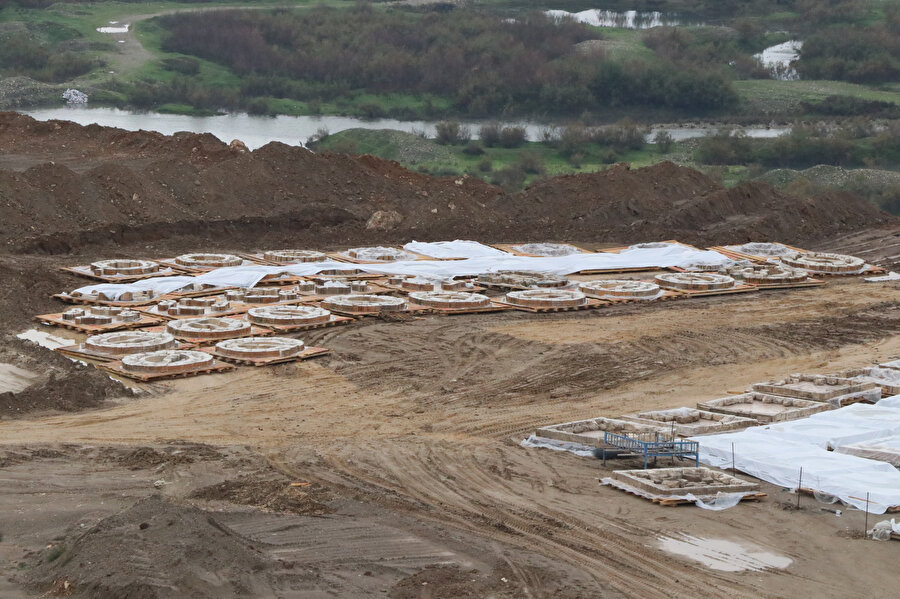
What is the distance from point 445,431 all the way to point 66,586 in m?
8.66

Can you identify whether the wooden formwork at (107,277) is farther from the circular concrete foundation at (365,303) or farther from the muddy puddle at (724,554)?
the muddy puddle at (724,554)

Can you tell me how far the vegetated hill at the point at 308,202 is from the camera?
3675cm

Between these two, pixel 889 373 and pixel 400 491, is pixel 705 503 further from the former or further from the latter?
pixel 889 373

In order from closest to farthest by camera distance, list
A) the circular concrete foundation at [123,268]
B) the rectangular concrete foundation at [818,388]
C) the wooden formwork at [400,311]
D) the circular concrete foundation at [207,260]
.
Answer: the rectangular concrete foundation at [818,388] → the wooden formwork at [400,311] → the circular concrete foundation at [123,268] → the circular concrete foundation at [207,260]

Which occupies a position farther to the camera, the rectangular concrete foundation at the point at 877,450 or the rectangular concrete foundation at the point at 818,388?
the rectangular concrete foundation at the point at 818,388

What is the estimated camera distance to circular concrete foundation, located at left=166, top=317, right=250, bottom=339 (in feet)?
82.5

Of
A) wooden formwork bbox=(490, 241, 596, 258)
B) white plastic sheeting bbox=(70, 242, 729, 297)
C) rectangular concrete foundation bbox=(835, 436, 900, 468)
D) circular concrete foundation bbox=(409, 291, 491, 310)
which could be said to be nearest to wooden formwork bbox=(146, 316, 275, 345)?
white plastic sheeting bbox=(70, 242, 729, 297)

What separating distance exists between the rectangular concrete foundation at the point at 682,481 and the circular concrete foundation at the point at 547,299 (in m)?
13.3

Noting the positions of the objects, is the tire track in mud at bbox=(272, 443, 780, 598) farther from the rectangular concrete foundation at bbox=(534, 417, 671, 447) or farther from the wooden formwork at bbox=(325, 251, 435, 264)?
the wooden formwork at bbox=(325, 251, 435, 264)

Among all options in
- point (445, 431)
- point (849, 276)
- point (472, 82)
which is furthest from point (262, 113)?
point (445, 431)

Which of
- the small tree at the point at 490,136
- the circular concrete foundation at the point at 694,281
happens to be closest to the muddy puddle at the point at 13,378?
the circular concrete foundation at the point at 694,281

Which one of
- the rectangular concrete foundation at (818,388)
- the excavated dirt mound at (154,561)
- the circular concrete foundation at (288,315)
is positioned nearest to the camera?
the excavated dirt mound at (154,561)

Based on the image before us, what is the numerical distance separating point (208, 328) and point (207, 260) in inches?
324

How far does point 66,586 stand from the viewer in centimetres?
1160
